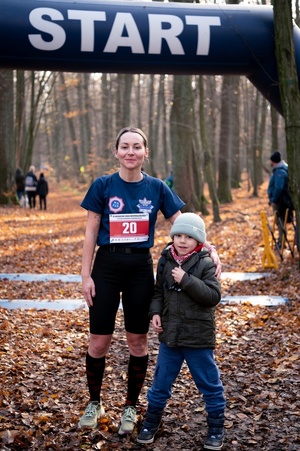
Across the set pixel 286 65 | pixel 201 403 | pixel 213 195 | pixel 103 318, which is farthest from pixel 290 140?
pixel 213 195

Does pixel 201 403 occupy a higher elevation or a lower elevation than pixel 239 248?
lower

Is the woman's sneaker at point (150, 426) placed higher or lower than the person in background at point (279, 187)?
lower

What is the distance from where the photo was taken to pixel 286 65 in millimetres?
8219

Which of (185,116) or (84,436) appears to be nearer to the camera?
(84,436)

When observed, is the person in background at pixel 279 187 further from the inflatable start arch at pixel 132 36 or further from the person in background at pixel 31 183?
the person in background at pixel 31 183

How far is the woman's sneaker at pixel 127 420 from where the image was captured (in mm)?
4367

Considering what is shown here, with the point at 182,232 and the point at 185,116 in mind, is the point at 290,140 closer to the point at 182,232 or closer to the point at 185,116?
the point at 182,232

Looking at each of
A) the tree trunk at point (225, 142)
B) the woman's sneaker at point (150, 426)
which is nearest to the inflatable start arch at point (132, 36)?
the woman's sneaker at point (150, 426)

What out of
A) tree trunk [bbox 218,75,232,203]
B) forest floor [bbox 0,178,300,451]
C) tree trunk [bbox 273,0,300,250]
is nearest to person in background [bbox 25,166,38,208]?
tree trunk [bbox 218,75,232,203]

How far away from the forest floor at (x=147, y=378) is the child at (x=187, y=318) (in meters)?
0.36

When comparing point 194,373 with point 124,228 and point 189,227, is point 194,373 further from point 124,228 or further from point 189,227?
point 124,228

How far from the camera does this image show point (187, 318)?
4027 millimetres

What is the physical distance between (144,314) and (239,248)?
395 inches

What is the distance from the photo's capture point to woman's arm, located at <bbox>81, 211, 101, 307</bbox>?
4285 mm
